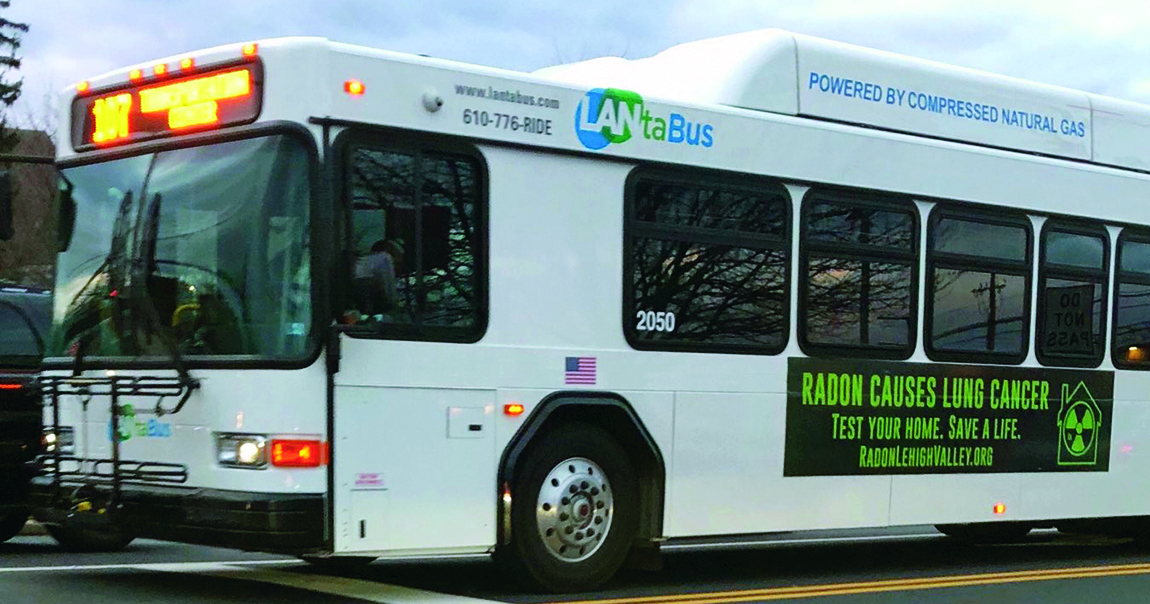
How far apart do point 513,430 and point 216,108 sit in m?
2.34

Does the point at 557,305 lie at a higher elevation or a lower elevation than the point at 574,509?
higher

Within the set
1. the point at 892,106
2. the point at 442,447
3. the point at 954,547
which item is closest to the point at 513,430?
the point at 442,447

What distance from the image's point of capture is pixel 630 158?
368 inches

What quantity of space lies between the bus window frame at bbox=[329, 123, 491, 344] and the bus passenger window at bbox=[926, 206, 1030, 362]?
3599 mm

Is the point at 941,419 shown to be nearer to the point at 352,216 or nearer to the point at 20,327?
the point at 352,216

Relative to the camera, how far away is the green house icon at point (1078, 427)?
1170 centimetres

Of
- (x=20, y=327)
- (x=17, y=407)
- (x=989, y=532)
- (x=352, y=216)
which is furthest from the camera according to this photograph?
(x=989, y=532)

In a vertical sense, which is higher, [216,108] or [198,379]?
[216,108]

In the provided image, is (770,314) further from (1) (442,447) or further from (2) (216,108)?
(2) (216,108)

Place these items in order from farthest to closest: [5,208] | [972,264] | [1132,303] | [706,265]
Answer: [1132,303]
[972,264]
[706,265]
[5,208]

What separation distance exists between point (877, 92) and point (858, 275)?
1376mm

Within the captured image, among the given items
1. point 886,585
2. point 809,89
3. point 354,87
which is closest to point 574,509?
point 886,585

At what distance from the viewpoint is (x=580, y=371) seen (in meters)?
9.05

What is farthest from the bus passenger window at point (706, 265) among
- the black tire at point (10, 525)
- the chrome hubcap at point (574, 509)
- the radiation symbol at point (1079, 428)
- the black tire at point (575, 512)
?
the black tire at point (10, 525)
